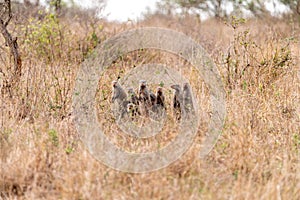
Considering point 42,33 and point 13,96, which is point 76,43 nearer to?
point 42,33

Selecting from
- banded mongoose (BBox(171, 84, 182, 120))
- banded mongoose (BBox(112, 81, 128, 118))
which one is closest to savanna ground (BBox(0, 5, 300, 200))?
banded mongoose (BBox(112, 81, 128, 118))

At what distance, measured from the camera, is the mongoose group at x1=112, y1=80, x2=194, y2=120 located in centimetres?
529

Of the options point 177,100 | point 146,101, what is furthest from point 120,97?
point 177,100

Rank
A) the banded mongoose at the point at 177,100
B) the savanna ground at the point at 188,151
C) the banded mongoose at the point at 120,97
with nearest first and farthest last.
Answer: the savanna ground at the point at 188,151
the banded mongoose at the point at 177,100
the banded mongoose at the point at 120,97

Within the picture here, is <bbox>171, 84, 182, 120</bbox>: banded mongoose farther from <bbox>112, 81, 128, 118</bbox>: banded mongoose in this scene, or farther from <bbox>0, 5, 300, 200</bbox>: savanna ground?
<bbox>112, 81, 128, 118</bbox>: banded mongoose

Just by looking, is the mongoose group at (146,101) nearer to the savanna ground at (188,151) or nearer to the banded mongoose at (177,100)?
the banded mongoose at (177,100)

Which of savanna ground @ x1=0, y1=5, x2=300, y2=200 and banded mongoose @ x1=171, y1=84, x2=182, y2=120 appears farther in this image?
banded mongoose @ x1=171, y1=84, x2=182, y2=120

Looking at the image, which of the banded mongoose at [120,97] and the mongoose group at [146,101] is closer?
the mongoose group at [146,101]

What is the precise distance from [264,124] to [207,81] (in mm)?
1800

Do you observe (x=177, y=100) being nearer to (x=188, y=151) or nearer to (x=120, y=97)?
(x=120, y=97)

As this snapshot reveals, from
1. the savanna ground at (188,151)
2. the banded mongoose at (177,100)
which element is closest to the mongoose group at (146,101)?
the banded mongoose at (177,100)

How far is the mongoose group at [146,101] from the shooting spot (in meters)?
5.29

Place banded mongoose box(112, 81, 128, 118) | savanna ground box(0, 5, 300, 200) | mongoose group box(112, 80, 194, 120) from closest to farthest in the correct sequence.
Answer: savanna ground box(0, 5, 300, 200) < mongoose group box(112, 80, 194, 120) < banded mongoose box(112, 81, 128, 118)

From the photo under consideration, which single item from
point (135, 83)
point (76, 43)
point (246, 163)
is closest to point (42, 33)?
point (76, 43)
